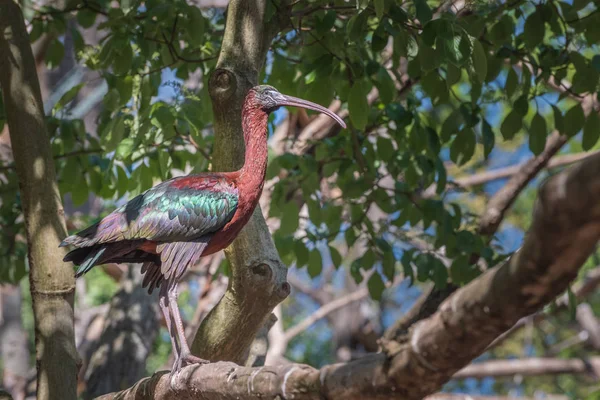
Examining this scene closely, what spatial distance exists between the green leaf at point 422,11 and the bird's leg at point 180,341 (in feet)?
7.83

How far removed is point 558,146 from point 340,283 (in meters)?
14.2

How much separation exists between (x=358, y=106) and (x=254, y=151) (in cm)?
77

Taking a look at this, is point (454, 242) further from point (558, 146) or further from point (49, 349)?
point (49, 349)

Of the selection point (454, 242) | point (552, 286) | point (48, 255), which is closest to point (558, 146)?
point (454, 242)

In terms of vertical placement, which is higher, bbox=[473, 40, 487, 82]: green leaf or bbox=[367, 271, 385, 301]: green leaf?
bbox=[473, 40, 487, 82]: green leaf

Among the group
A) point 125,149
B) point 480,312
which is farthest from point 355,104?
point 480,312

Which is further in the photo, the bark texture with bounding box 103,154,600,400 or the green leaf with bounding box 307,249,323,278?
the green leaf with bounding box 307,249,323,278

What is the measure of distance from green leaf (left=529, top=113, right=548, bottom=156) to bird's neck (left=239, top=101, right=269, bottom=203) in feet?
6.24

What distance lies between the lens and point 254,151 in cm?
595

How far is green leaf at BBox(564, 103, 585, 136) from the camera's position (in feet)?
20.4

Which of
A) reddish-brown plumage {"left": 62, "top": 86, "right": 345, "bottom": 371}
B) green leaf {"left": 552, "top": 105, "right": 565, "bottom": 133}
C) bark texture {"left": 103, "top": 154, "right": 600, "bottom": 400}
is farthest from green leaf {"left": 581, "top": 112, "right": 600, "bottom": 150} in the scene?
bark texture {"left": 103, "top": 154, "right": 600, "bottom": 400}

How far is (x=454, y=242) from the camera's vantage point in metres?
6.80

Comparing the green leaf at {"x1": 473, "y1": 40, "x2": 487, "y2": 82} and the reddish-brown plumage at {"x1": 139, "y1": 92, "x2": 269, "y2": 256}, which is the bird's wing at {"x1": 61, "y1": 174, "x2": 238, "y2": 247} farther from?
the green leaf at {"x1": 473, "y1": 40, "x2": 487, "y2": 82}

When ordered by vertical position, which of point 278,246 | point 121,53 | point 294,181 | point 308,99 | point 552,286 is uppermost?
point 121,53
